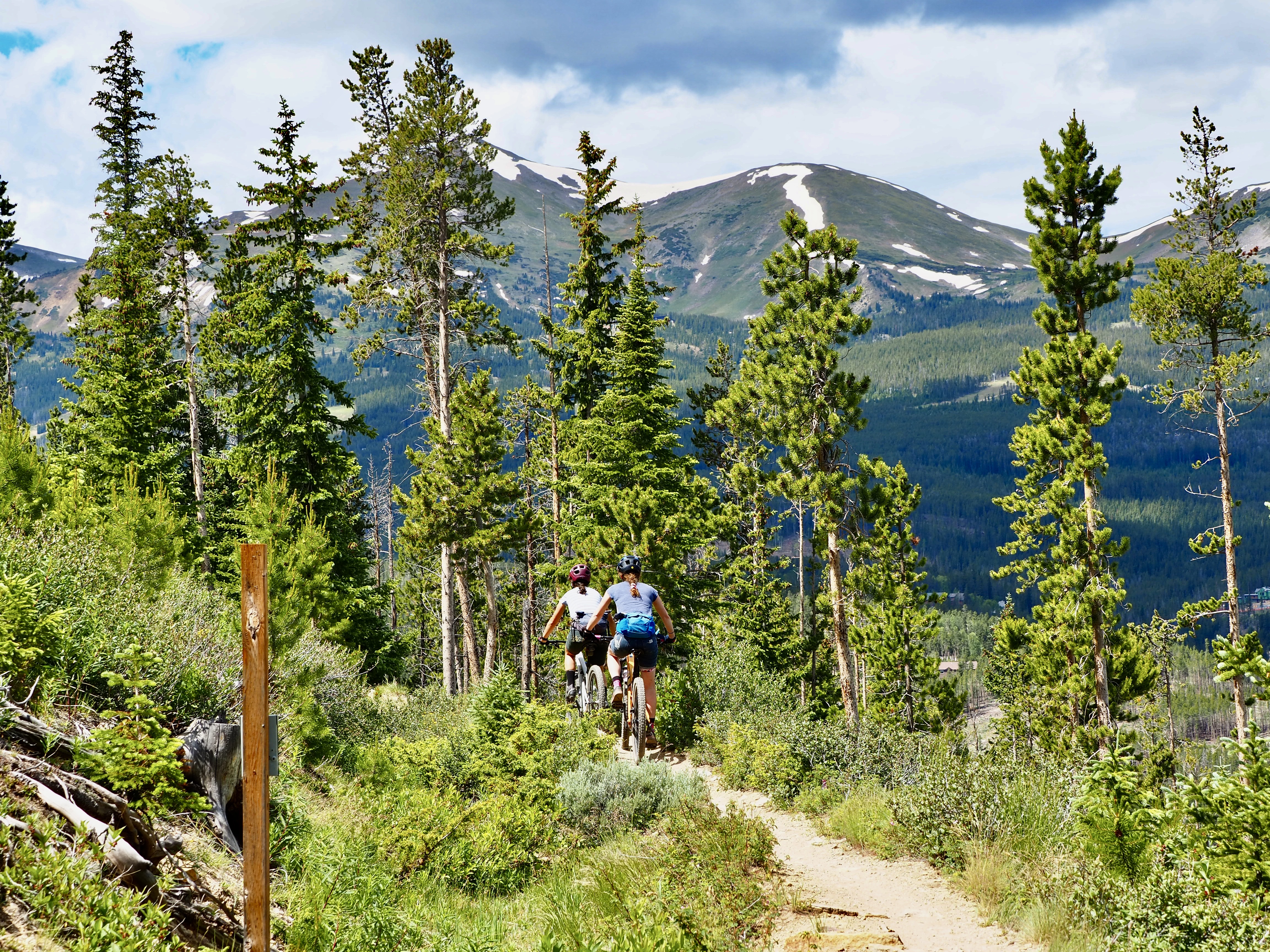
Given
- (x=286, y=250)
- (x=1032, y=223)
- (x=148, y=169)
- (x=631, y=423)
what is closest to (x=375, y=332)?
(x=286, y=250)

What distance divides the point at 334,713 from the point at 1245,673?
13339 mm

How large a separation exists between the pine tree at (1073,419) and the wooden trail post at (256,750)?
2145 cm

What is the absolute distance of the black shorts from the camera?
12.0m

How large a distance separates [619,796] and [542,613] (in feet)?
98.5

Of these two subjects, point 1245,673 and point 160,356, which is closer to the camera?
point 1245,673

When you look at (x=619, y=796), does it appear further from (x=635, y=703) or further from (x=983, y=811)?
(x=983, y=811)

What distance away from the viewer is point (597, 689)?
40.9ft

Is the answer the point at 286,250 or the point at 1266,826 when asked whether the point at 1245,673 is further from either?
the point at 286,250

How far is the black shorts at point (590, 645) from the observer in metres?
12.0

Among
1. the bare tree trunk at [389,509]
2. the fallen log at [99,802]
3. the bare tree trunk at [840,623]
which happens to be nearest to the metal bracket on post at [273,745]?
the fallen log at [99,802]

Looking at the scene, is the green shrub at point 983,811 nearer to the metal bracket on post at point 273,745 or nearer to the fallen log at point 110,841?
the metal bracket on post at point 273,745

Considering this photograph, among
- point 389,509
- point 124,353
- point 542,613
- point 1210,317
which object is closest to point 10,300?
point 124,353

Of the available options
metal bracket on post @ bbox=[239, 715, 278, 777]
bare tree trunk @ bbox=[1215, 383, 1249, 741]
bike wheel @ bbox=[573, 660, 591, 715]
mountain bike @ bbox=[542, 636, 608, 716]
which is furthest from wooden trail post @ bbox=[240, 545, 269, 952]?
bare tree trunk @ bbox=[1215, 383, 1249, 741]

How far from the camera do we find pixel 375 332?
26.5 meters
